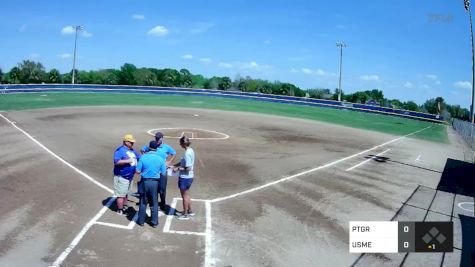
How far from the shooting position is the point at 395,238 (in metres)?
9.12

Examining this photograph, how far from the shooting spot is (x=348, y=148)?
24875 millimetres

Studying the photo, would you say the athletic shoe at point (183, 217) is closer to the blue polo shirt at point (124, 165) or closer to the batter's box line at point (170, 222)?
the batter's box line at point (170, 222)

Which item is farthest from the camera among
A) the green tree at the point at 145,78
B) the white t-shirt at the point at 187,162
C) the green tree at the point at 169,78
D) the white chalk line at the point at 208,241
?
the green tree at the point at 169,78

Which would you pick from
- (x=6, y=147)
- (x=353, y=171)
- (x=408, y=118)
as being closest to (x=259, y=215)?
(x=353, y=171)

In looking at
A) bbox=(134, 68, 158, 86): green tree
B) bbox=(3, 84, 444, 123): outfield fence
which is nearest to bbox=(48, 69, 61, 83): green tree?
bbox=(134, 68, 158, 86): green tree

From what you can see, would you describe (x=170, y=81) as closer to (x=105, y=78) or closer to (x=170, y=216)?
→ (x=105, y=78)

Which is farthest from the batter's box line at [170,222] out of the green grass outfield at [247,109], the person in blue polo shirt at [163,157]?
the green grass outfield at [247,109]

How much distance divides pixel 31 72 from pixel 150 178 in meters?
88.4

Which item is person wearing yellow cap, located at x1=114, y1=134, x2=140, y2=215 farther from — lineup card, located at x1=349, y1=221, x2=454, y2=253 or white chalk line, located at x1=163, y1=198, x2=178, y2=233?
lineup card, located at x1=349, y1=221, x2=454, y2=253

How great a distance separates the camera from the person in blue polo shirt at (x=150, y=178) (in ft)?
31.8

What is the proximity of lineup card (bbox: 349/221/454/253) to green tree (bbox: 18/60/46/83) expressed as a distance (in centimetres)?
8910

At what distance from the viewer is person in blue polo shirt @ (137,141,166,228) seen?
9688 millimetres

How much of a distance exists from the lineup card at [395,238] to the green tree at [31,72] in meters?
89.1

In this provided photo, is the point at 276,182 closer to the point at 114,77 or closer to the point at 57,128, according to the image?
the point at 57,128
